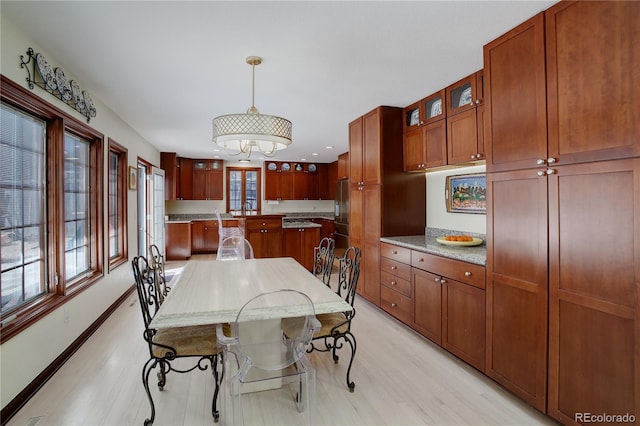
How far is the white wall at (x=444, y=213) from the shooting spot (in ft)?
10.6

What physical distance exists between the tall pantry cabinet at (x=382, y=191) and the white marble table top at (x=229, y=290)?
1.24m

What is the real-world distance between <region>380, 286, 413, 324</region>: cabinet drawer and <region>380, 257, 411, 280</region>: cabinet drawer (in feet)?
0.67

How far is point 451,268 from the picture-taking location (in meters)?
2.67

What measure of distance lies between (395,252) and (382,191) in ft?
2.37

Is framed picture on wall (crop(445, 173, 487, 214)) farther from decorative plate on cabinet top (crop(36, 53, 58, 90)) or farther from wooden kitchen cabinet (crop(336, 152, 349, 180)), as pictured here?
wooden kitchen cabinet (crop(336, 152, 349, 180))

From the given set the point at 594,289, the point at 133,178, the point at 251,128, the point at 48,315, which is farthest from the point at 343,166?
the point at 594,289

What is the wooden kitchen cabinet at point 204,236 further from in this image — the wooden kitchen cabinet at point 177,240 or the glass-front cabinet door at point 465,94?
the glass-front cabinet door at point 465,94

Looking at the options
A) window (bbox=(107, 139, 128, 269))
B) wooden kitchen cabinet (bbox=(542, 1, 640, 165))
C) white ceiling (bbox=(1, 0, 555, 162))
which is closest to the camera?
wooden kitchen cabinet (bbox=(542, 1, 640, 165))

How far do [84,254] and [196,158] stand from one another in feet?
16.5

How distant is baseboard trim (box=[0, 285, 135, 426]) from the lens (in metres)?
1.93

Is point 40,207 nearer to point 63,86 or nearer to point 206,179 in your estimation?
point 63,86

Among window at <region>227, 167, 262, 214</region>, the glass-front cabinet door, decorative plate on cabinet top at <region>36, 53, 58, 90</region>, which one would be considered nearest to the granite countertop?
the glass-front cabinet door

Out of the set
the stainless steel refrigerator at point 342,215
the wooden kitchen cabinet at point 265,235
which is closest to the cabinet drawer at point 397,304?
the wooden kitchen cabinet at point 265,235

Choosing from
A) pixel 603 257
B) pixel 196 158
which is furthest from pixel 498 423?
pixel 196 158
